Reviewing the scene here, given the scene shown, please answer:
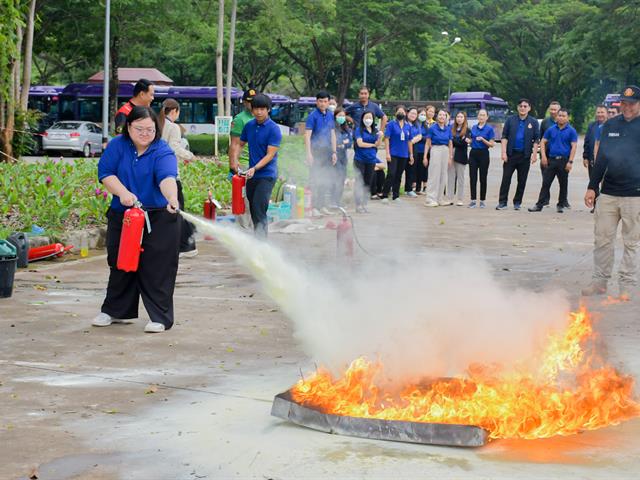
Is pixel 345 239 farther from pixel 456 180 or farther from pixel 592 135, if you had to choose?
pixel 456 180

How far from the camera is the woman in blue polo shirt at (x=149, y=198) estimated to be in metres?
7.97

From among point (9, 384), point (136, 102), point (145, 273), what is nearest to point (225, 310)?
point (145, 273)

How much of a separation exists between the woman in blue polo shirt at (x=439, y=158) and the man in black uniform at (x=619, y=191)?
9.91 meters

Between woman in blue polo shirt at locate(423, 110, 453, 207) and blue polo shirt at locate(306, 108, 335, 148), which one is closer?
blue polo shirt at locate(306, 108, 335, 148)

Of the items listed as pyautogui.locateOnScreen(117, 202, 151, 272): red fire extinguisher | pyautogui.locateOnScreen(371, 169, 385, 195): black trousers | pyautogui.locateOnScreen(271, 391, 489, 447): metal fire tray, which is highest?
pyautogui.locateOnScreen(117, 202, 151, 272): red fire extinguisher

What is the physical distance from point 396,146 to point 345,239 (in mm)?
8916

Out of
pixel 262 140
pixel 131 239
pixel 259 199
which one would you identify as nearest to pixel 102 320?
pixel 131 239

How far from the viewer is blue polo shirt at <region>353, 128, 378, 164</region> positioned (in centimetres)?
1862

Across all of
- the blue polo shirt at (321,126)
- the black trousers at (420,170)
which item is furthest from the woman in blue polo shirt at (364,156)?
the black trousers at (420,170)

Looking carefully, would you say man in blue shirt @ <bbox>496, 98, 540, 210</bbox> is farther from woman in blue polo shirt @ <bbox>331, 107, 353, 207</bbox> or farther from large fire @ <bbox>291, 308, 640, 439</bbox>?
large fire @ <bbox>291, 308, 640, 439</bbox>

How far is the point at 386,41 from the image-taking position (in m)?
57.8

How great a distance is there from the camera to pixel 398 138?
20.4 m

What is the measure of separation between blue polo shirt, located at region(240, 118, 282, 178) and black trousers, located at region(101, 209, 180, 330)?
10.3 feet

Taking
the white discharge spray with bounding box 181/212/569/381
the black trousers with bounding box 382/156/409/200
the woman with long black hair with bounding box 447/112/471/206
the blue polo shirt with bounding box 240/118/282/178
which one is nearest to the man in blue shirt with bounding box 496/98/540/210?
the woman with long black hair with bounding box 447/112/471/206
